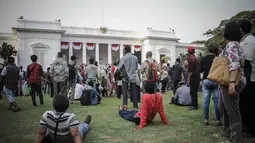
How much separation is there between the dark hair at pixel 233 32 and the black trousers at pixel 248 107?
0.87 m

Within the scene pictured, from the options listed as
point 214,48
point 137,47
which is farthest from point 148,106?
point 137,47

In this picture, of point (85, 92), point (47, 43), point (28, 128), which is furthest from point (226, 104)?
point (47, 43)

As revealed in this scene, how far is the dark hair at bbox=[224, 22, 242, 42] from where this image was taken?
2875mm

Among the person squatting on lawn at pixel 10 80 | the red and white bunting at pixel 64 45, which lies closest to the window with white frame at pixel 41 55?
the red and white bunting at pixel 64 45

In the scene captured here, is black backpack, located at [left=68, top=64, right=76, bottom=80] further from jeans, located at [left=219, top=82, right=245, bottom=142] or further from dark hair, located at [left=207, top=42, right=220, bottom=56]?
jeans, located at [left=219, top=82, right=245, bottom=142]

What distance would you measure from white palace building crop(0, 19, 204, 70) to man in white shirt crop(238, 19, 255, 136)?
26723 millimetres

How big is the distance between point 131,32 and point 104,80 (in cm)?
2412

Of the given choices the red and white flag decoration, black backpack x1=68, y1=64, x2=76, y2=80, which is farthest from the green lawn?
the red and white flag decoration

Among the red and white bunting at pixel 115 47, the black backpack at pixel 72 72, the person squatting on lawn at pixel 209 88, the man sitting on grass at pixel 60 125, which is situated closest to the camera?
the man sitting on grass at pixel 60 125

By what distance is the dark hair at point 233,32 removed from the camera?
9.43ft

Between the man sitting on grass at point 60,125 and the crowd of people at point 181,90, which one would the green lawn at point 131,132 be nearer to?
the crowd of people at point 181,90

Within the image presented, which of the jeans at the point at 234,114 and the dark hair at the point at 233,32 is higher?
the dark hair at the point at 233,32

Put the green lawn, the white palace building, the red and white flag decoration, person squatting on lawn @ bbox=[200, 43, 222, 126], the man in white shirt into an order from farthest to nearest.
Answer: the red and white flag decoration < the white palace building < person squatting on lawn @ bbox=[200, 43, 222, 126] < the green lawn < the man in white shirt

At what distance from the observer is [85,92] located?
764 cm
